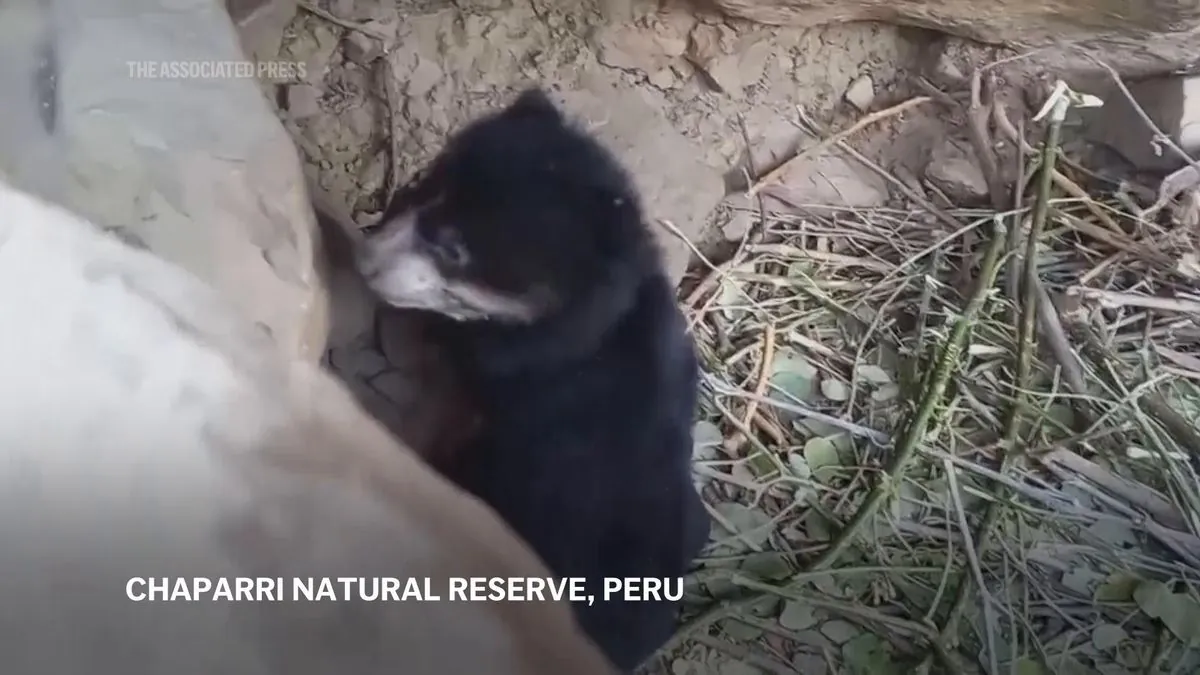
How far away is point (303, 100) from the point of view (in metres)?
0.84

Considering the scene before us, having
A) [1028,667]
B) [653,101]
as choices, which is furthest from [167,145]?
[1028,667]

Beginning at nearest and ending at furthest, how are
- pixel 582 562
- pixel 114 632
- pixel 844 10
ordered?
pixel 114 632 → pixel 582 562 → pixel 844 10

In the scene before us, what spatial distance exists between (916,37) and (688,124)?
23 centimetres

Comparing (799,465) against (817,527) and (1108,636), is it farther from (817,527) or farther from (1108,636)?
(1108,636)

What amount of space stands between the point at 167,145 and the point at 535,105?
28 cm

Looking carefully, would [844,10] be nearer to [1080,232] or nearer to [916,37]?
[916,37]

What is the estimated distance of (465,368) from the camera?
0.78m

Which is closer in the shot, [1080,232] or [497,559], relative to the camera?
[497,559]

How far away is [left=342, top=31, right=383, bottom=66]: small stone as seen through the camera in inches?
34.9

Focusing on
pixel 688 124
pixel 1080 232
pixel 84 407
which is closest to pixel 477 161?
pixel 688 124

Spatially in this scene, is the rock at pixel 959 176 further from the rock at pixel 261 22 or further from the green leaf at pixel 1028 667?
the rock at pixel 261 22

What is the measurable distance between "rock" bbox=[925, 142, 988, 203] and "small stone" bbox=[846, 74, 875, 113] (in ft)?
0.26

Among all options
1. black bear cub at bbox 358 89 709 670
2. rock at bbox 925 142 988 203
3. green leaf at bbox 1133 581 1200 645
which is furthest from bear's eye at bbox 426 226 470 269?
green leaf at bbox 1133 581 1200 645

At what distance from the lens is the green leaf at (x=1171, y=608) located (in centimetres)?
81
